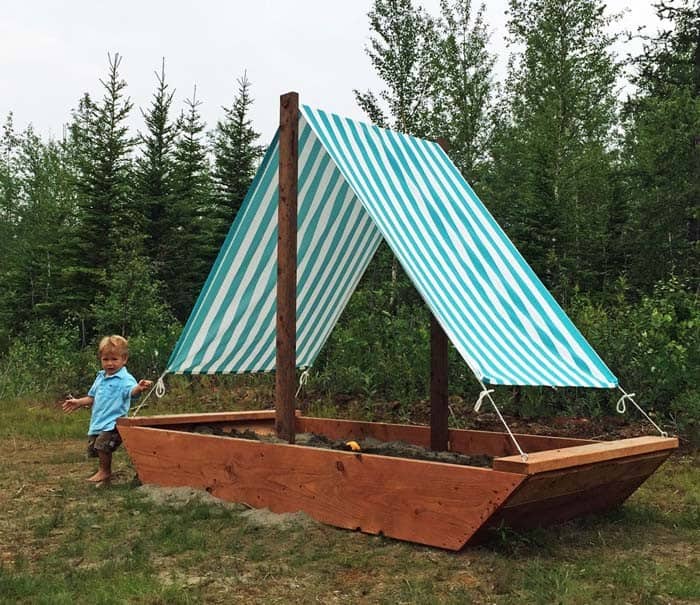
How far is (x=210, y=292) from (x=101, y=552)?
200 centimetres

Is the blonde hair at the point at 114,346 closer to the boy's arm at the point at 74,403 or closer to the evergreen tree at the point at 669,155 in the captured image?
the boy's arm at the point at 74,403

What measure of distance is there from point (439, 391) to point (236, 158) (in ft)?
45.3

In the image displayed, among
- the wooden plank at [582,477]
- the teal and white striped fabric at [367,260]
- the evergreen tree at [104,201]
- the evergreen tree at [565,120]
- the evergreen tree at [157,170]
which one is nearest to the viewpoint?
the wooden plank at [582,477]

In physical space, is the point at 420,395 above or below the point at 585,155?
below

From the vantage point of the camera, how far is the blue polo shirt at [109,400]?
534 cm

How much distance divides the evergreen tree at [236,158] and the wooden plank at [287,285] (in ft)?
41.3

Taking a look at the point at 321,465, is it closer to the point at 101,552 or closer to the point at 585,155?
the point at 101,552

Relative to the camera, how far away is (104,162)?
15320mm

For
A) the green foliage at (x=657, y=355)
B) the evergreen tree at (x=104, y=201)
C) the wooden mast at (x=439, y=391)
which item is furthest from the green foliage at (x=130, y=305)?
the wooden mast at (x=439, y=391)

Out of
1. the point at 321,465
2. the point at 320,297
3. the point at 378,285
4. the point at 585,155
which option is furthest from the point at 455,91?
the point at 321,465

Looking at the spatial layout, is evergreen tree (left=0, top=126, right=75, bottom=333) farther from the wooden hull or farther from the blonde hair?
the wooden hull

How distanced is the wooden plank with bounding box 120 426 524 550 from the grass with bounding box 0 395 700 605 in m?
0.10

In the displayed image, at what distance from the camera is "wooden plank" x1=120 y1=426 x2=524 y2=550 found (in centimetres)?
352

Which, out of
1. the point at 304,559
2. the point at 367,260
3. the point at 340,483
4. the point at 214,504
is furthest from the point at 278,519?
the point at 367,260
